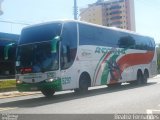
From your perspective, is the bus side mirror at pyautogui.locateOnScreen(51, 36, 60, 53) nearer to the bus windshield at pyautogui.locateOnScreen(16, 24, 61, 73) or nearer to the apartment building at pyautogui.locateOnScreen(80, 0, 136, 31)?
the bus windshield at pyautogui.locateOnScreen(16, 24, 61, 73)

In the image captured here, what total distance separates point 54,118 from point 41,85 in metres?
5.80

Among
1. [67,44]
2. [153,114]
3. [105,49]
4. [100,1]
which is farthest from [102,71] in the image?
[100,1]

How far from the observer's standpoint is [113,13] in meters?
122

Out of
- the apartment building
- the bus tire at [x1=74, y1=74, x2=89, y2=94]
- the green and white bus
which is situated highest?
the apartment building

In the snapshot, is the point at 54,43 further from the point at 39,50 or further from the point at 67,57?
the point at 67,57

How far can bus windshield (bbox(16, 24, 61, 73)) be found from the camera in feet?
51.5

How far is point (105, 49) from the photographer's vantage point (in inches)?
819

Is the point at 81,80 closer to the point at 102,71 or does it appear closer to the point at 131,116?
the point at 102,71

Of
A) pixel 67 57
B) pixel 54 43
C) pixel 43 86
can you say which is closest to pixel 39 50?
pixel 54 43

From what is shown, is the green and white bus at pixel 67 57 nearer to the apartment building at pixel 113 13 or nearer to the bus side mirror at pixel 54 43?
the bus side mirror at pixel 54 43

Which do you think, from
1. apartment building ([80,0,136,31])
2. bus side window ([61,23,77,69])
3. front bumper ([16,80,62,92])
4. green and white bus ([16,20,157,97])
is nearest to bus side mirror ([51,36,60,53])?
green and white bus ([16,20,157,97])

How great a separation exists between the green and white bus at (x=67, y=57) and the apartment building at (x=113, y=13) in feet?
314

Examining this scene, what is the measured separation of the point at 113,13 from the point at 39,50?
108 metres

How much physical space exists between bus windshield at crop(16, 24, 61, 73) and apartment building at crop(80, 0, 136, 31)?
10023cm
